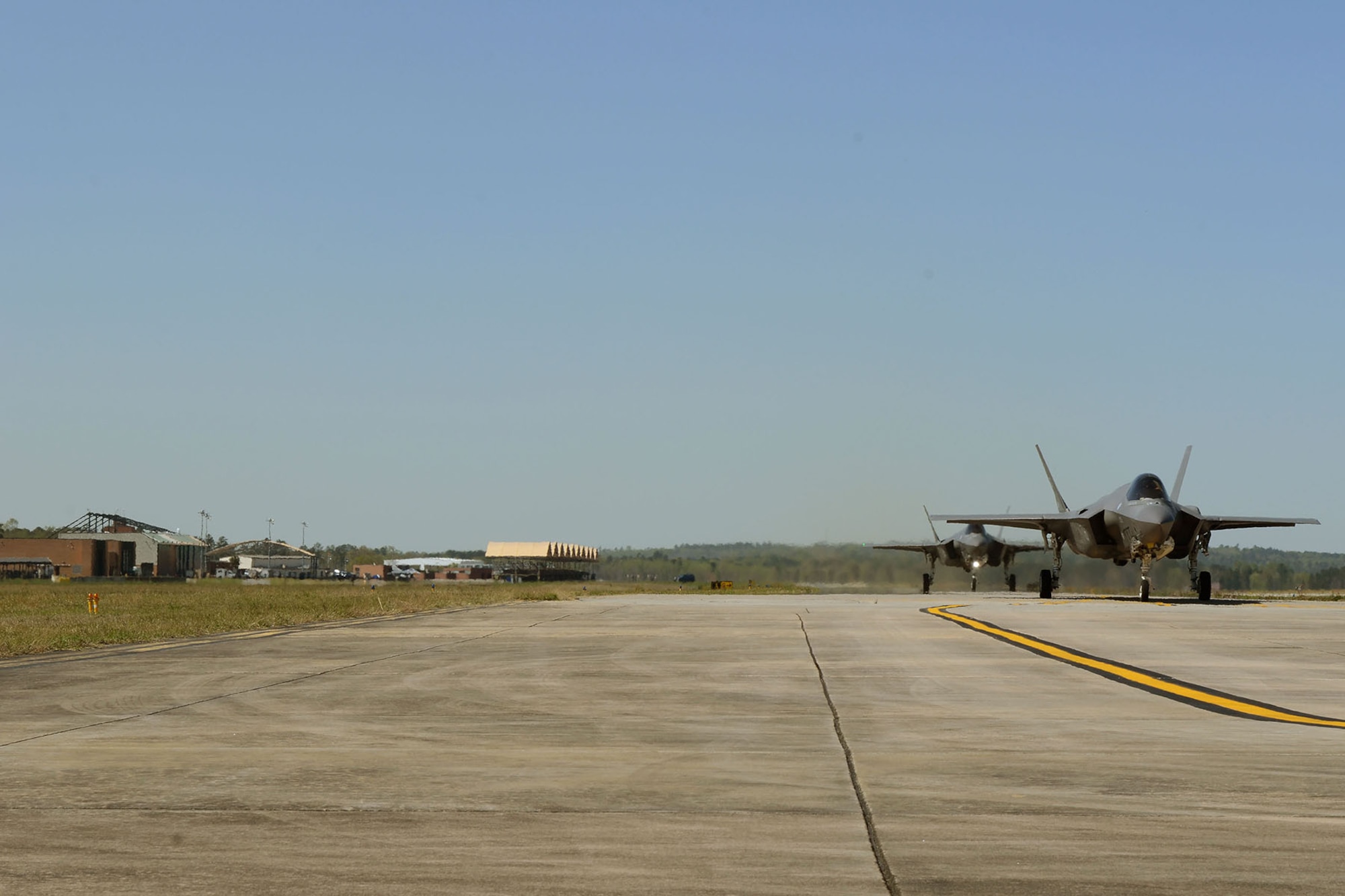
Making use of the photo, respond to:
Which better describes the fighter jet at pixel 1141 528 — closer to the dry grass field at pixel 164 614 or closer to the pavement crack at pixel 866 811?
the dry grass field at pixel 164 614

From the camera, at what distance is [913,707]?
11.1 m

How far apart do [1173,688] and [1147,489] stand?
29.8 meters

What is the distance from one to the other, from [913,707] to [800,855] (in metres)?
5.93

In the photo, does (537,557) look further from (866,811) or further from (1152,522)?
(866,811)

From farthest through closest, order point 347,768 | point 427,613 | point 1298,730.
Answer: point 427,613, point 1298,730, point 347,768

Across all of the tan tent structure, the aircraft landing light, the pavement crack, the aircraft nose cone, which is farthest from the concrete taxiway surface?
the tan tent structure

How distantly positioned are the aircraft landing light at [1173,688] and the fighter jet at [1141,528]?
20.8 metres

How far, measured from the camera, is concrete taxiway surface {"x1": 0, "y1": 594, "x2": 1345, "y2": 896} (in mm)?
5184

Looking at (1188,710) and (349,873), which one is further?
(1188,710)

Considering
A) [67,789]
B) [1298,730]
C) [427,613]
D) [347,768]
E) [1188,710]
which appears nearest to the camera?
[67,789]

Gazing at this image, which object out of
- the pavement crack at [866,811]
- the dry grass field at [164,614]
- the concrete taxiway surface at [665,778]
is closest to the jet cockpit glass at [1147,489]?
the dry grass field at [164,614]

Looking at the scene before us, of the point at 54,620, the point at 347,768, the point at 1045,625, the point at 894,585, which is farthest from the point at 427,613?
the point at 894,585

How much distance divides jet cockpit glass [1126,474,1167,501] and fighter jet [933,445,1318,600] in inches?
0.8

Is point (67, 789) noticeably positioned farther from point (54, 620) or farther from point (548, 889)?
→ point (54, 620)
